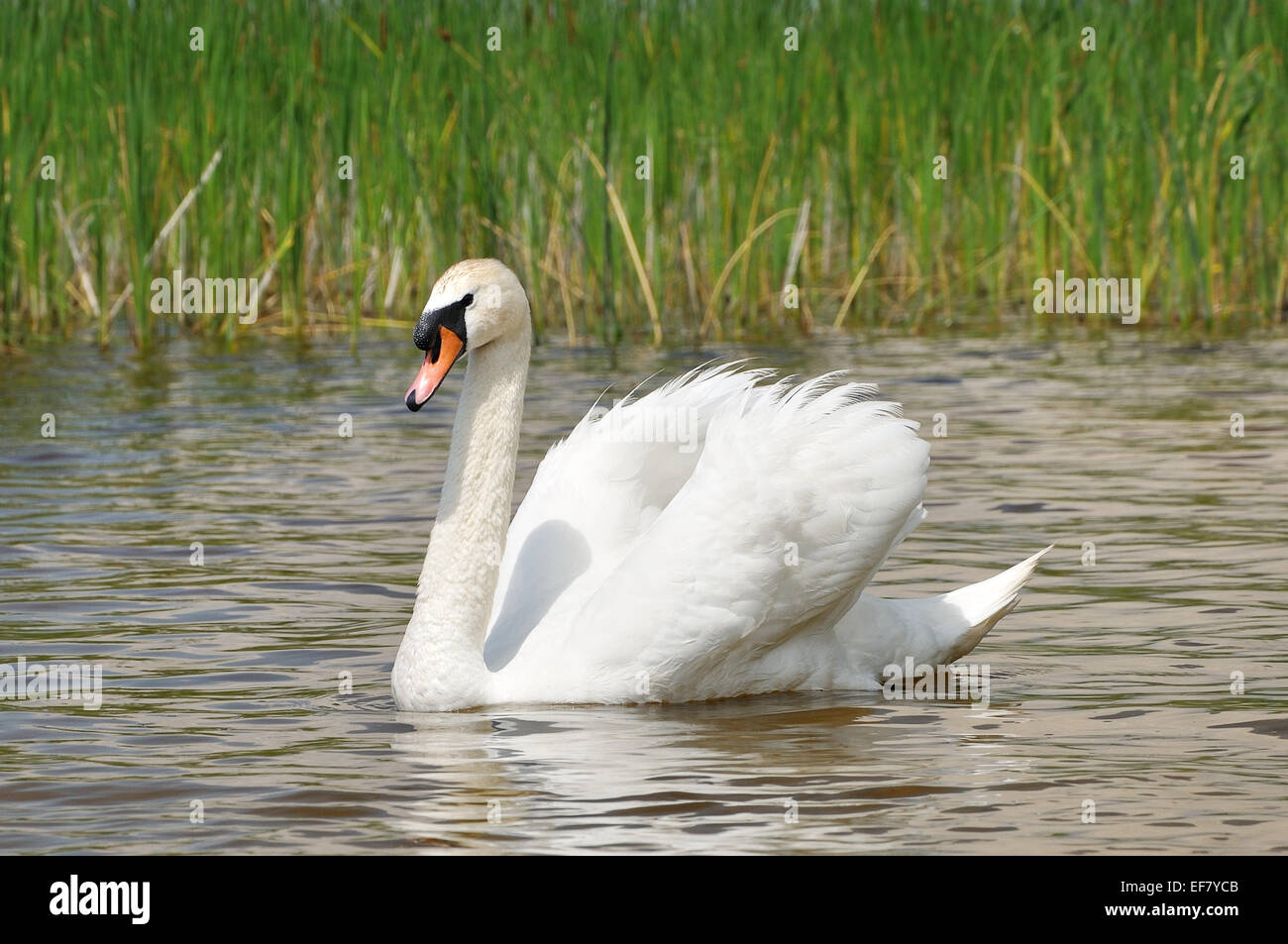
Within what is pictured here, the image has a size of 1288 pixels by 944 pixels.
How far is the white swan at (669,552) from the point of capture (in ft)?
19.0

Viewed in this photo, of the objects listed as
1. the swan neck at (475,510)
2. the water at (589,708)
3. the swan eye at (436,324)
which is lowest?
the water at (589,708)

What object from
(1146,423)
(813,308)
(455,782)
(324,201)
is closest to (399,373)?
(324,201)

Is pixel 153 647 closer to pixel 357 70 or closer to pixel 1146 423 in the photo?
pixel 1146 423

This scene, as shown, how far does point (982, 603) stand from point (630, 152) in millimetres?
6622

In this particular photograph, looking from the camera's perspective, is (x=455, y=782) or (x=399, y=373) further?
(x=399, y=373)

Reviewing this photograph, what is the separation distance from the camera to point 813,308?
1438 centimetres

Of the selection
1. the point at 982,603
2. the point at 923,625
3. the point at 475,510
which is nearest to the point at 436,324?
the point at 475,510

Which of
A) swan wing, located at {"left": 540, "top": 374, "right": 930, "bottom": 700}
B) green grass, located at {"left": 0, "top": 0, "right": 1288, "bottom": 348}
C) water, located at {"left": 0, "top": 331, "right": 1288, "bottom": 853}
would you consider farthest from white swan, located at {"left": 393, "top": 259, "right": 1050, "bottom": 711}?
green grass, located at {"left": 0, "top": 0, "right": 1288, "bottom": 348}

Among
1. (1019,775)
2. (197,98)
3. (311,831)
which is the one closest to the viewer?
(311,831)

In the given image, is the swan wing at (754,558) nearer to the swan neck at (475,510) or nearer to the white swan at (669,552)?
the white swan at (669,552)

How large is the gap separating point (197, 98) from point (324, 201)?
3.80 ft

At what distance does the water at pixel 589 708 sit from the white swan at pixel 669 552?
13 cm

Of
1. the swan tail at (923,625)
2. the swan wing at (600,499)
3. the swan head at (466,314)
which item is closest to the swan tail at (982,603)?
the swan tail at (923,625)

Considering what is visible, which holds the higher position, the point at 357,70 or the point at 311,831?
the point at 357,70
